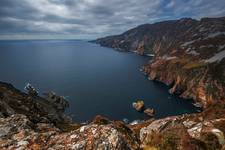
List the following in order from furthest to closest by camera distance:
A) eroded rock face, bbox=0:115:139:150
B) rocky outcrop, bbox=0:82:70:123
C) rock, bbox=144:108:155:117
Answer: rock, bbox=144:108:155:117, rocky outcrop, bbox=0:82:70:123, eroded rock face, bbox=0:115:139:150

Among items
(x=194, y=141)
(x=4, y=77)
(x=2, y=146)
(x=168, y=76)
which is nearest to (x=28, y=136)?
(x=2, y=146)

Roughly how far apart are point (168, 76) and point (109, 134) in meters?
175

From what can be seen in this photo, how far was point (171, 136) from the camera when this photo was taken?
1344 centimetres

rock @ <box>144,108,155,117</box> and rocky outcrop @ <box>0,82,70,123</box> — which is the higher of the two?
rocky outcrop @ <box>0,82,70,123</box>

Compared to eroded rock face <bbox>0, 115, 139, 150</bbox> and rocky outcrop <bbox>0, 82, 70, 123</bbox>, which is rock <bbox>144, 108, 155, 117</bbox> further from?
eroded rock face <bbox>0, 115, 139, 150</bbox>

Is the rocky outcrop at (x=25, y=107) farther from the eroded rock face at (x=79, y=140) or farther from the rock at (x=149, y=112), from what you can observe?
the rock at (x=149, y=112)

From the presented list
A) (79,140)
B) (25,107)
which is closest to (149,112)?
(25,107)

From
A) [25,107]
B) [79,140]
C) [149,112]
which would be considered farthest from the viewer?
[149,112]

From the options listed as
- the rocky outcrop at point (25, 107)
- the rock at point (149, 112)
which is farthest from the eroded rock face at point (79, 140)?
the rock at point (149, 112)

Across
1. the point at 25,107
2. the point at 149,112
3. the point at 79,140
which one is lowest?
the point at 149,112

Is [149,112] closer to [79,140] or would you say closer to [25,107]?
[25,107]

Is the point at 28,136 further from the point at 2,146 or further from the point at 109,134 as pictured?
the point at 109,134

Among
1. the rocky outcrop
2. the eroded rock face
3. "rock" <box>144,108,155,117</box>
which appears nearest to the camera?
the eroded rock face

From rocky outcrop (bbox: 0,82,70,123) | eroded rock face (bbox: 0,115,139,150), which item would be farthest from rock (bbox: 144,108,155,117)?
eroded rock face (bbox: 0,115,139,150)
